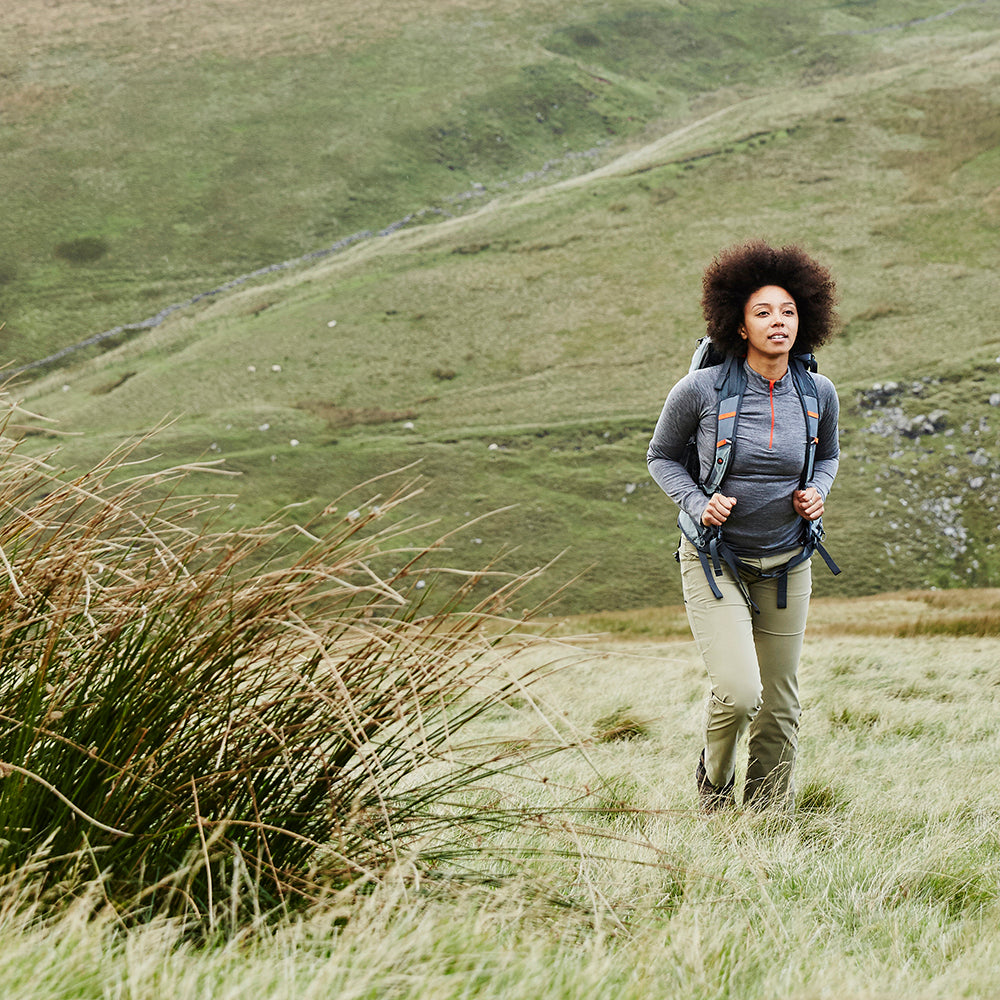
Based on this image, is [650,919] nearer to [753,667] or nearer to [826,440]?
[753,667]

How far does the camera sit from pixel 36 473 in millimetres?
2553

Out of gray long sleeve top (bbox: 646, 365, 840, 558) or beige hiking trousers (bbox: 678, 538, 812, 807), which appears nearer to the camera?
beige hiking trousers (bbox: 678, 538, 812, 807)

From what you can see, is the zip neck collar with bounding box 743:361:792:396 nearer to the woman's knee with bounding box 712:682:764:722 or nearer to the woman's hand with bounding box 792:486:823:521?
the woman's hand with bounding box 792:486:823:521

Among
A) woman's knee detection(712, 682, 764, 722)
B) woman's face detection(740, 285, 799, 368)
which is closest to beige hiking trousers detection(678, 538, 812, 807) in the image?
woman's knee detection(712, 682, 764, 722)

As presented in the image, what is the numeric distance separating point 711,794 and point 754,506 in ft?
4.46

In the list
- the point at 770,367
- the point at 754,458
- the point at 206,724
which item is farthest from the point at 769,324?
the point at 206,724

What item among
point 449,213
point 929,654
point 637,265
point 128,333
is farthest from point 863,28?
point 929,654

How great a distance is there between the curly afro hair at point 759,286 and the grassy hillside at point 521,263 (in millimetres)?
10194

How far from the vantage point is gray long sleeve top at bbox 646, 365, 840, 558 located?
375 cm

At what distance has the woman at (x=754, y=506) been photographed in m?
3.67

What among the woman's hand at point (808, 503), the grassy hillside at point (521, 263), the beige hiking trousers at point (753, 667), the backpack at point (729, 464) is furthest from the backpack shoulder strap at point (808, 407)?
the grassy hillside at point (521, 263)

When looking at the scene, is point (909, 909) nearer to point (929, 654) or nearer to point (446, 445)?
point (929, 654)

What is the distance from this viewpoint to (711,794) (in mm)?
3865

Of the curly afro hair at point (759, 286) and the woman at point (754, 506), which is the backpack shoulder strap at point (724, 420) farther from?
the curly afro hair at point (759, 286)
